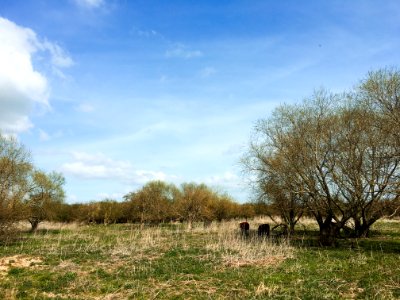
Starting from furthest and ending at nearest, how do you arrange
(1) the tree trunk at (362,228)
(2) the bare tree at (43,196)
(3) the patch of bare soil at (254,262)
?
(2) the bare tree at (43,196), (1) the tree trunk at (362,228), (3) the patch of bare soil at (254,262)

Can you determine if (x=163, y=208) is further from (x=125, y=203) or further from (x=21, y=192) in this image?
(x=21, y=192)

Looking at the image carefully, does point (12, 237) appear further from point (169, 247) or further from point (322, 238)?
point (322, 238)

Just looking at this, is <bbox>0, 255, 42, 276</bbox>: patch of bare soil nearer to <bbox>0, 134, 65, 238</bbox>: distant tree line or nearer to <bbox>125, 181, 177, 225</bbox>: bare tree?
<bbox>0, 134, 65, 238</bbox>: distant tree line

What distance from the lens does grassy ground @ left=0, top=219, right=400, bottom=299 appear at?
1049 centimetres

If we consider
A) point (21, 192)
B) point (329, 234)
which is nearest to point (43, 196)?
point (21, 192)

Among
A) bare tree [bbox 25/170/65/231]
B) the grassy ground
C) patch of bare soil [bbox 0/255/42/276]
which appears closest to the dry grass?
the grassy ground

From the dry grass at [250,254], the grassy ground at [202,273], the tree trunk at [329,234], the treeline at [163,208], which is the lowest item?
the grassy ground at [202,273]

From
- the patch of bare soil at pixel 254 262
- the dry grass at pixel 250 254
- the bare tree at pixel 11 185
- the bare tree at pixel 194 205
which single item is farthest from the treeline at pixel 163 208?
the patch of bare soil at pixel 254 262

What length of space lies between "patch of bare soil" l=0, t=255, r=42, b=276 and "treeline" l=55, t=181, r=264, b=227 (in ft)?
82.5

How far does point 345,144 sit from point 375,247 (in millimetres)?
4930

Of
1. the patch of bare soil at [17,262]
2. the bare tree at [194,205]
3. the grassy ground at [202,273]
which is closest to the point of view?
the grassy ground at [202,273]

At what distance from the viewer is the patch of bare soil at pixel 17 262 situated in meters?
14.4

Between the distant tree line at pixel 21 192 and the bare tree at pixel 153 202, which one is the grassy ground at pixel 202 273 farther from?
the bare tree at pixel 153 202

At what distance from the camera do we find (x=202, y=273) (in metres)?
12.9
